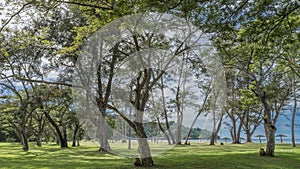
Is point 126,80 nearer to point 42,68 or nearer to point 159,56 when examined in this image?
point 159,56

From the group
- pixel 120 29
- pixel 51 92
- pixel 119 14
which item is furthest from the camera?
pixel 51 92

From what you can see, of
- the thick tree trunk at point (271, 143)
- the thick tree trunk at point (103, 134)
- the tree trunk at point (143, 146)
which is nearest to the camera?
the tree trunk at point (143, 146)

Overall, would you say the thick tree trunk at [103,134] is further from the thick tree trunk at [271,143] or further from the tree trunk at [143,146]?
the thick tree trunk at [271,143]

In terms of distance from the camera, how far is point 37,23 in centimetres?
1462

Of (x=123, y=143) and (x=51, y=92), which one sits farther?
(x=51, y=92)

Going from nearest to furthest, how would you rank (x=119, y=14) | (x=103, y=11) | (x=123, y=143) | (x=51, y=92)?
(x=119, y=14) < (x=103, y=11) < (x=123, y=143) < (x=51, y=92)

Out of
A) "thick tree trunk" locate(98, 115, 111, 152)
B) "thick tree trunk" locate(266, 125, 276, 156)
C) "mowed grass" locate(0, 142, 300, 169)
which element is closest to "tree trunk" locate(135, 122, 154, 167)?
"mowed grass" locate(0, 142, 300, 169)

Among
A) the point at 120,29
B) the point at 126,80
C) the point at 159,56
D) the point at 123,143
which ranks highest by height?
the point at 120,29

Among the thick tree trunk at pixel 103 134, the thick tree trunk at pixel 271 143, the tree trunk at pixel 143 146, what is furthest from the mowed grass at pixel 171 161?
the thick tree trunk at pixel 103 134

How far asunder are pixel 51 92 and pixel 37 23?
28.0 feet

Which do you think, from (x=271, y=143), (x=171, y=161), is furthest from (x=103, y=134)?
(x=271, y=143)

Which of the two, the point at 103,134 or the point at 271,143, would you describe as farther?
the point at 103,134

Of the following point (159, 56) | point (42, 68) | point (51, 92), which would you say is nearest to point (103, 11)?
point (159, 56)

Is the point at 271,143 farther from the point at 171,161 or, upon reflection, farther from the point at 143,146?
the point at 143,146
